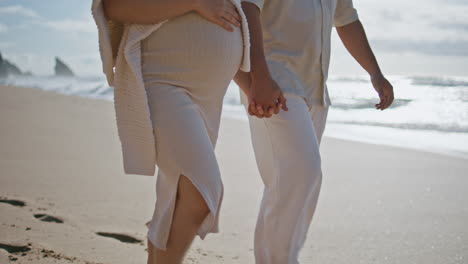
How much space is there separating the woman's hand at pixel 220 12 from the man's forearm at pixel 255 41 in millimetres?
264

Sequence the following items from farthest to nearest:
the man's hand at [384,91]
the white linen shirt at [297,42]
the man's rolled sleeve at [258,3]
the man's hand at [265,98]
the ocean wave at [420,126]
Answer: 1. the ocean wave at [420,126]
2. the man's hand at [384,91]
3. the white linen shirt at [297,42]
4. the man's rolled sleeve at [258,3]
5. the man's hand at [265,98]

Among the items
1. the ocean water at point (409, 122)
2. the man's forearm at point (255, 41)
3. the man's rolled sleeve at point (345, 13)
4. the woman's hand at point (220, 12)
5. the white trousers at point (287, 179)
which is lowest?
the ocean water at point (409, 122)

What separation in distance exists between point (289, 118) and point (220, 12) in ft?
2.22

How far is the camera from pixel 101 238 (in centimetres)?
343

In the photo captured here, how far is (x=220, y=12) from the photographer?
191 cm

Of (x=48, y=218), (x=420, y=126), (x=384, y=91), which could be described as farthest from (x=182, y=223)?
(x=420, y=126)

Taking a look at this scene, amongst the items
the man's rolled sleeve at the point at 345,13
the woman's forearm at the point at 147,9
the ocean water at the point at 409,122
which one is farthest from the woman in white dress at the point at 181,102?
the ocean water at the point at 409,122

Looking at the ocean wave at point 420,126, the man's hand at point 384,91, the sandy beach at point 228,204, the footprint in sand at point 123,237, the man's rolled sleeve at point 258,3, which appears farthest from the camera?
the ocean wave at point 420,126

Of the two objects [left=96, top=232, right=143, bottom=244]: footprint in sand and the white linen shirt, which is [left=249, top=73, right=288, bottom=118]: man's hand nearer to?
the white linen shirt

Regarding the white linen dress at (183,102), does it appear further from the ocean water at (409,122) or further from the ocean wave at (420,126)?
the ocean wave at (420,126)

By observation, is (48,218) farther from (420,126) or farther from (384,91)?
(420,126)

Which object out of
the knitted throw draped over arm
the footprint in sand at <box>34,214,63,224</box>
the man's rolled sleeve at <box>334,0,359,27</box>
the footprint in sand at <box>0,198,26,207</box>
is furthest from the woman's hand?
the footprint in sand at <box>0,198,26,207</box>

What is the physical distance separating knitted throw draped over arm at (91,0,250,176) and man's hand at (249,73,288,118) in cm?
50

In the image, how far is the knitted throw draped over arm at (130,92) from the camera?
6.03 ft
